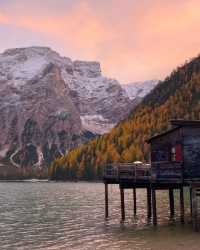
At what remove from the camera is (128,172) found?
164 ft

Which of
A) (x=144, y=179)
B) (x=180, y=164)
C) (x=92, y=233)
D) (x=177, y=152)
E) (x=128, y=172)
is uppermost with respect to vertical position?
(x=177, y=152)

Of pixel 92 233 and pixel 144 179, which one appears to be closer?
pixel 92 233

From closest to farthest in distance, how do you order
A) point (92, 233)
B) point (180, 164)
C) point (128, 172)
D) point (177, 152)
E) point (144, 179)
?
point (180, 164) → point (92, 233) → point (177, 152) → point (144, 179) → point (128, 172)

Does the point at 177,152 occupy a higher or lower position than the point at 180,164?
higher

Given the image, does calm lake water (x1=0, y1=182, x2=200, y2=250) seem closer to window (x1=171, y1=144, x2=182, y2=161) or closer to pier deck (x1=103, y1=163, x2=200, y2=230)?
pier deck (x1=103, y1=163, x2=200, y2=230)

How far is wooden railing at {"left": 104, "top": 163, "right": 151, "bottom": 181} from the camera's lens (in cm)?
4853

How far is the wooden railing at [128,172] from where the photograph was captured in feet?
159

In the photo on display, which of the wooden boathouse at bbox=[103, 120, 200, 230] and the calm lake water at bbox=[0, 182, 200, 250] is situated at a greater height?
the wooden boathouse at bbox=[103, 120, 200, 230]

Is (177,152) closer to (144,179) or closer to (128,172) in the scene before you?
(144,179)

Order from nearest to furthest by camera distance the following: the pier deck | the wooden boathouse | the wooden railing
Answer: the wooden boathouse, the pier deck, the wooden railing

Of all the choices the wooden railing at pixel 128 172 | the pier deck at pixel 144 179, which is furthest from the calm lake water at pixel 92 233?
the wooden railing at pixel 128 172

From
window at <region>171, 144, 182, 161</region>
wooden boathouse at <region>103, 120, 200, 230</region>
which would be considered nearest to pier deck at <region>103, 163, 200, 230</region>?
wooden boathouse at <region>103, 120, 200, 230</region>

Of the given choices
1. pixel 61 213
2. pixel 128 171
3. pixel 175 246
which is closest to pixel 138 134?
pixel 61 213

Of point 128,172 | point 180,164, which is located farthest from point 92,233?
point 180,164
